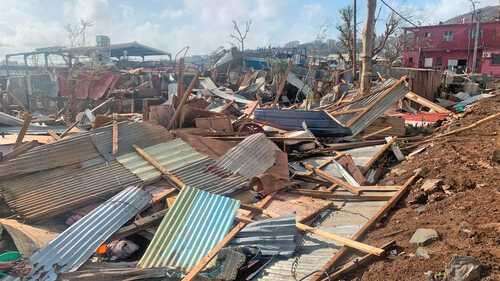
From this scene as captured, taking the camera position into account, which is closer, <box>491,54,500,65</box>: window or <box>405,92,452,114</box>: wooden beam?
<box>405,92,452,114</box>: wooden beam

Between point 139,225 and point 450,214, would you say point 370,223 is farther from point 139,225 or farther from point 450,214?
point 139,225

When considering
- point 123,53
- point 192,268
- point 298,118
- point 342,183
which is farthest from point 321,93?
point 123,53

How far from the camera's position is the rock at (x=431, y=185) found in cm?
549

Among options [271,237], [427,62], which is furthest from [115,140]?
[427,62]

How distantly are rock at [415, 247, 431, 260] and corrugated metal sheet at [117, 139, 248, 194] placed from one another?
2.98m

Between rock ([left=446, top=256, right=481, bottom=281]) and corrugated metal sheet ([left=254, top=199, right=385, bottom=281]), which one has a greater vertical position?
rock ([left=446, top=256, right=481, bottom=281])

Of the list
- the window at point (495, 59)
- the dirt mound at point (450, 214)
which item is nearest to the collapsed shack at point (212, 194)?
the dirt mound at point (450, 214)

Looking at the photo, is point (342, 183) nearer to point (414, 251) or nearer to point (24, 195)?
point (414, 251)

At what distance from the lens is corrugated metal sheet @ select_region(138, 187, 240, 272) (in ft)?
14.5

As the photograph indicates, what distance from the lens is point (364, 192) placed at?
626 centimetres

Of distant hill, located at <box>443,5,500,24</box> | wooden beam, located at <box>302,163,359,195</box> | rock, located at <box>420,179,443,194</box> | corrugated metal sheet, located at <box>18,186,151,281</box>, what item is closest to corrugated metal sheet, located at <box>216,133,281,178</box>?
wooden beam, located at <box>302,163,359,195</box>

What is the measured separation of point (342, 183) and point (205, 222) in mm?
2639

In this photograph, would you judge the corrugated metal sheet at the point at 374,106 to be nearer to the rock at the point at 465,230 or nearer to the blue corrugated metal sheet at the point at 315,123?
the blue corrugated metal sheet at the point at 315,123

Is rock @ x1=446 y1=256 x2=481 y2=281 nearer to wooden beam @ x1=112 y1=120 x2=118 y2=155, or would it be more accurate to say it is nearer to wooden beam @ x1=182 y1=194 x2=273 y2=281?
wooden beam @ x1=182 y1=194 x2=273 y2=281
